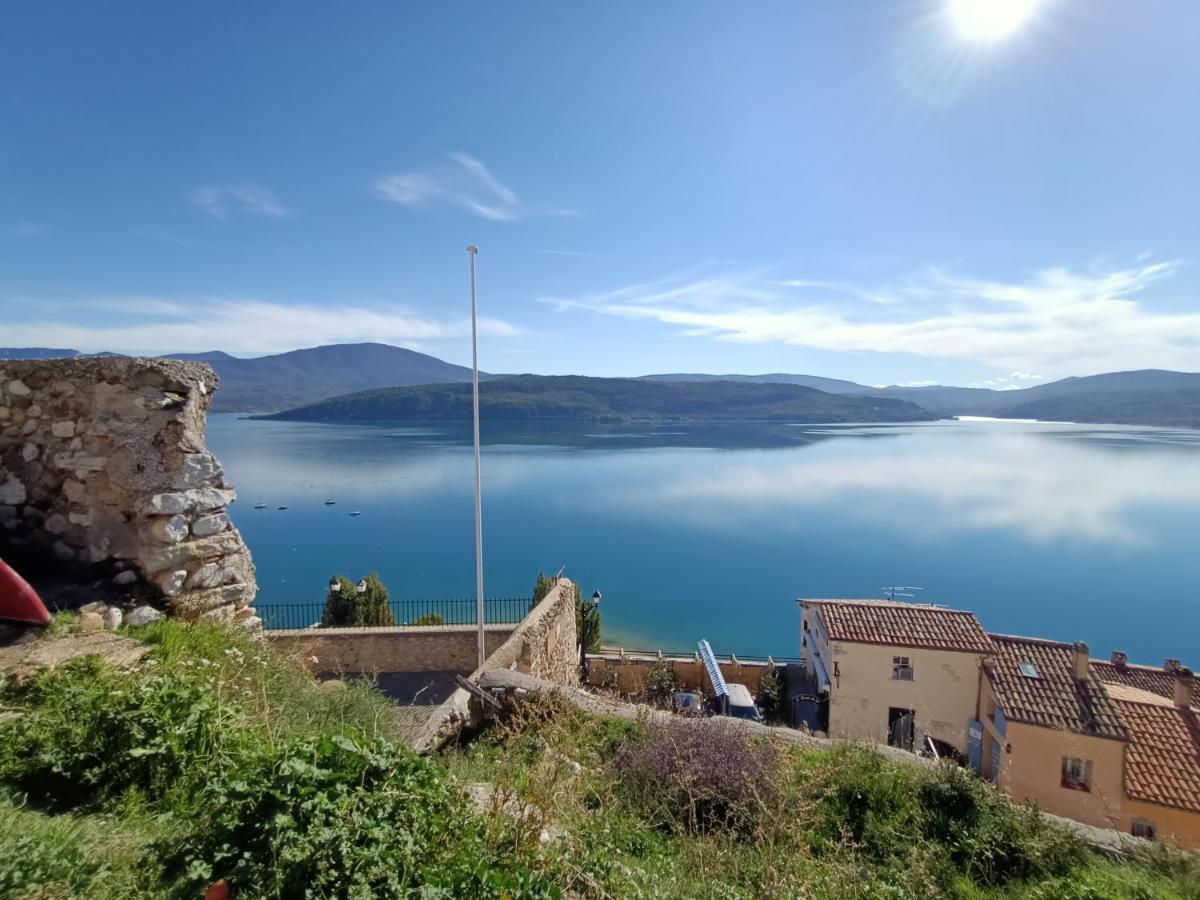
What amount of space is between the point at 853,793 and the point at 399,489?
65.0 metres

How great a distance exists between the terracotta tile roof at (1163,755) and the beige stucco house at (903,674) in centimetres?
279

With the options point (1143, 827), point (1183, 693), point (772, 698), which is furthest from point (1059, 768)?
point (772, 698)

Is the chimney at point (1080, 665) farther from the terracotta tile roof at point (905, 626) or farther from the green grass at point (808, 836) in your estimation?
the green grass at point (808, 836)

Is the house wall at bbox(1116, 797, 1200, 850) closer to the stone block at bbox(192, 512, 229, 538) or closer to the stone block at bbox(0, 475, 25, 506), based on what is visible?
the stone block at bbox(192, 512, 229, 538)

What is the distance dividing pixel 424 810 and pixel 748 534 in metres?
48.1

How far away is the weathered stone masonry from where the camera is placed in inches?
197

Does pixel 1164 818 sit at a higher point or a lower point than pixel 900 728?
higher

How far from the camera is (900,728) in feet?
43.1

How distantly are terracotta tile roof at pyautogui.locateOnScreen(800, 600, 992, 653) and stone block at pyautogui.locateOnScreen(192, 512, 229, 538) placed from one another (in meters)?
13.4

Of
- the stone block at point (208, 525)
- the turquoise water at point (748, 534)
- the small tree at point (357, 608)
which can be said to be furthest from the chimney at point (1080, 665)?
the small tree at point (357, 608)

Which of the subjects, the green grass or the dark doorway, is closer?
the green grass

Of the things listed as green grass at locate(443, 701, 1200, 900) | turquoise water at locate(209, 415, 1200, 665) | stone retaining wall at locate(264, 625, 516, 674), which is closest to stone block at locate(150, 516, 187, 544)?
green grass at locate(443, 701, 1200, 900)

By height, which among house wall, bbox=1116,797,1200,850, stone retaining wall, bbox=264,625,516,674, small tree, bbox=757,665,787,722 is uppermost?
stone retaining wall, bbox=264,625,516,674

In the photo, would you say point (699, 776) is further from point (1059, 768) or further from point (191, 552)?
point (1059, 768)
